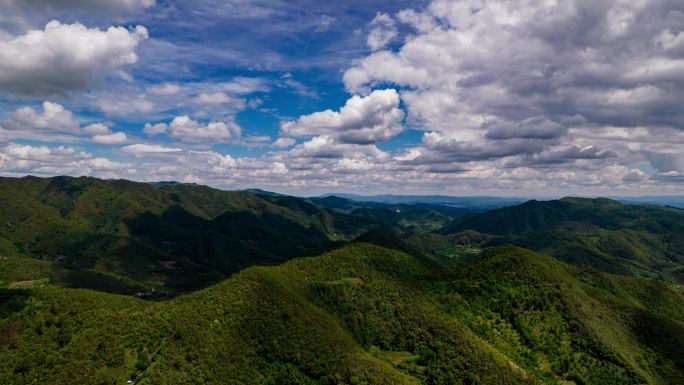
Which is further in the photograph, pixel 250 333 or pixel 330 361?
pixel 250 333

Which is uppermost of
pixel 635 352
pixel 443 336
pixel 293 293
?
pixel 293 293

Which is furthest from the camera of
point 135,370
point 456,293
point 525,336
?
point 456,293

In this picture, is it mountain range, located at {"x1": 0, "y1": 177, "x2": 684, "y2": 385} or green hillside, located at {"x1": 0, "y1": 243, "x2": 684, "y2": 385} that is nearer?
mountain range, located at {"x1": 0, "y1": 177, "x2": 684, "y2": 385}

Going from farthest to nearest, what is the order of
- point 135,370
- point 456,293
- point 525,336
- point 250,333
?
point 456,293
point 525,336
point 250,333
point 135,370

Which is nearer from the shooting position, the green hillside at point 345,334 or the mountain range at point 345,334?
the mountain range at point 345,334

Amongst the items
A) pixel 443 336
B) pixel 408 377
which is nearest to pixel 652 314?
pixel 443 336

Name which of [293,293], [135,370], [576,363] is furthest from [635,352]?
[135,370]

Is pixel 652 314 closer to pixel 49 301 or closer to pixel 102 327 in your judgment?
pixel 102 327

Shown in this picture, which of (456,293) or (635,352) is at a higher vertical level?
(456,293)
